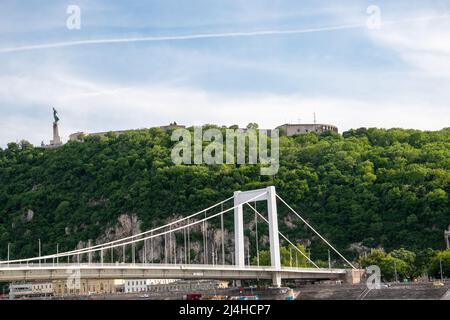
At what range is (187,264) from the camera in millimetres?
47250

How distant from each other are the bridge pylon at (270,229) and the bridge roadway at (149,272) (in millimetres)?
825

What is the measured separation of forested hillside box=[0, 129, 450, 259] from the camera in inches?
2368

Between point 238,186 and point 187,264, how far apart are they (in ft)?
73.1

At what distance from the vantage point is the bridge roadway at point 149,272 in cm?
3128

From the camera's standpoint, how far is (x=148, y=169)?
252ft

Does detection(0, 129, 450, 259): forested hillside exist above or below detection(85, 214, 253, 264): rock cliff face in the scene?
above

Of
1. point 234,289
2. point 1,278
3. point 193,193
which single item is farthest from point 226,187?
point 1,278

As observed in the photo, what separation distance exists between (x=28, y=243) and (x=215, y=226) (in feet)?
54.5

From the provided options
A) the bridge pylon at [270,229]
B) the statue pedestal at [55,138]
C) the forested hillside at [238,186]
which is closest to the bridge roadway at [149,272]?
the bridge pylon at [270,229]
